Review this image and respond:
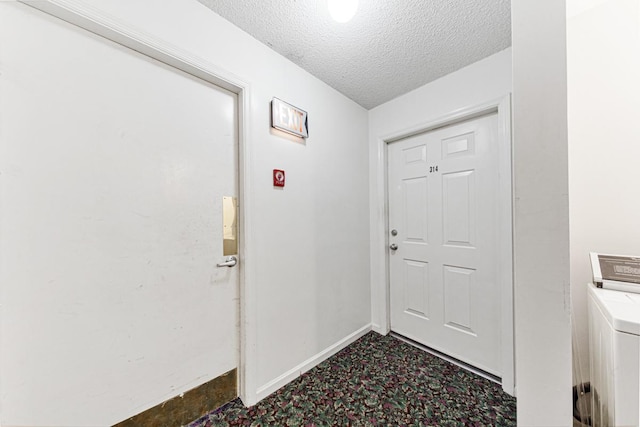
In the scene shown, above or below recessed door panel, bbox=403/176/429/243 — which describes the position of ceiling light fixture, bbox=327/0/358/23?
above

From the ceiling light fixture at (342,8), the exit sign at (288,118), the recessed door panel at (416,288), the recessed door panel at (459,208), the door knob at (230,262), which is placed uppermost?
the ceiling light fixture at (342,8)

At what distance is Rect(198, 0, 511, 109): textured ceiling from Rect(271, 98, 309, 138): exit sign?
38 centimetres

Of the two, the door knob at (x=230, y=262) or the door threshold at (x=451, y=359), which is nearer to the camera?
the door knob at (x=230, y=262)

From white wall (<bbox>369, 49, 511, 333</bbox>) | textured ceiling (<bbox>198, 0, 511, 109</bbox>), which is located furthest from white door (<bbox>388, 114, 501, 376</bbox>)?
textured ceiling (<bbox>198, 0, 511, 109</bbox>)

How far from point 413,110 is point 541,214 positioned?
1637 millimetres

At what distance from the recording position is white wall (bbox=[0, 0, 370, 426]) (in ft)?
3.59

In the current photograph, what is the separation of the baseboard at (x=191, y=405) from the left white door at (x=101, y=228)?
5 centimetres

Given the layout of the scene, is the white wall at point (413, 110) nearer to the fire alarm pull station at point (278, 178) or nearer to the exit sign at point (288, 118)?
the exit sign at point (288, 118)

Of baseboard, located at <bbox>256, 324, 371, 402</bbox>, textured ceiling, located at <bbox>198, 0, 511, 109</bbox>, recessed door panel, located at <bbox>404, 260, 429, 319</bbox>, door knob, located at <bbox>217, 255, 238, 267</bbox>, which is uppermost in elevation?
textured ceiling, located at <bbox>198, 0, 511, 109</bbox>

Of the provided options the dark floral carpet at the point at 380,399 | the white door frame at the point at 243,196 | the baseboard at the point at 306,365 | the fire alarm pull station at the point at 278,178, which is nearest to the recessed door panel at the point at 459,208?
the dark floral carpet at the point at 380,399

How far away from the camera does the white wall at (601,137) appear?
128cm

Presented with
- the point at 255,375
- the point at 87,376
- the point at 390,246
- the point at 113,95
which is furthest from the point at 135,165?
the point at 390,246

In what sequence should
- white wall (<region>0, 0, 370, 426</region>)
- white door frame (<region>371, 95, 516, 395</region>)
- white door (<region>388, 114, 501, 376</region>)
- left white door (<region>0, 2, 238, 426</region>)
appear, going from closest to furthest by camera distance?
1. left white door (<region>0, 2, 238, 426</region>)
2. white wall (<region>0, 0, 370, 426</region>)
3. white door frame (<region>371, 95, 516, 395</region>)
4. white door (<region>388, 114, 501, 376</region>)

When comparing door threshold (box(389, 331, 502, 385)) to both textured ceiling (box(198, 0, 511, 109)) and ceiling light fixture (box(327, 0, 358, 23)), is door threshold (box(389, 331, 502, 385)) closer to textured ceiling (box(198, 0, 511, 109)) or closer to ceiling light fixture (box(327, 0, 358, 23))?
textured ceiling (box(198, 0, 511, 109))
